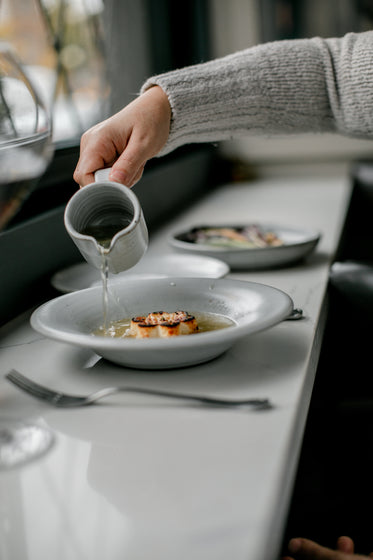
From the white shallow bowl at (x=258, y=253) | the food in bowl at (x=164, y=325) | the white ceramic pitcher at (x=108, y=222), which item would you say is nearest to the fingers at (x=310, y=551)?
the food in bowl at (x=164, y=325)

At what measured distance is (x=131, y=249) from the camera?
90cm

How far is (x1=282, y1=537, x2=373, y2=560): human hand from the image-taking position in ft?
2.56

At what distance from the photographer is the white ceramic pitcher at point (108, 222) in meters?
0.87

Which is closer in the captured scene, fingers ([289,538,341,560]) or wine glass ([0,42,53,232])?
wine glass ([0,42,53,232])

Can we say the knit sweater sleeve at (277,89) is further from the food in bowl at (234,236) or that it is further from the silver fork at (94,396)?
the silver fork at (94,396)

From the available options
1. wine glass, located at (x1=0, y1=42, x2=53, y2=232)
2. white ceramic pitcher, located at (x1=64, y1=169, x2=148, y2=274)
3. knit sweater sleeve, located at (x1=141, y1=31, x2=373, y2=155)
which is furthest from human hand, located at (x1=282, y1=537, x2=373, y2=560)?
knit sweater sleeve, located at (x1=141, y1=31, x2=373, y2=155)

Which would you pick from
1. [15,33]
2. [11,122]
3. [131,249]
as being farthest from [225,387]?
[15,33]

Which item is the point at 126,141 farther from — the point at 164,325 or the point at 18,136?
the point at 18,136

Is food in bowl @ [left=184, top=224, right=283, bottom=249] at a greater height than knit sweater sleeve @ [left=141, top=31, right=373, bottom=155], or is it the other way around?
knit sweater sleeve @ [left=141, top=31, right=373, bottom=155]

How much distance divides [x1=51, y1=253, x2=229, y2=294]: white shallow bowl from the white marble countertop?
233 mm

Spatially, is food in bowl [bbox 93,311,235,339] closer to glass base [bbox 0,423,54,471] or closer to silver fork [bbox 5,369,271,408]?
silver fork [bbox 5,369,271,408]

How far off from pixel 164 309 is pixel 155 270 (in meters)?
0.33

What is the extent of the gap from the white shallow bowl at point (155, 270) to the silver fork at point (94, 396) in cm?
42

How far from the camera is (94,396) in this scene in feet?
2.38
